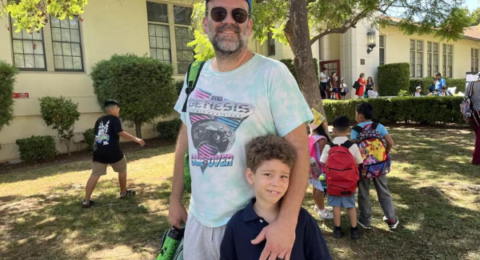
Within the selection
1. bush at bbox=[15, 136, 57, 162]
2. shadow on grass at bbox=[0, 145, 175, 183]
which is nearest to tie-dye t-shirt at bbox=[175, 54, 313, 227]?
shadow on grass at bbox=[0, 145, 175, 183]

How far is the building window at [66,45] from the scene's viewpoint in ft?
34.3

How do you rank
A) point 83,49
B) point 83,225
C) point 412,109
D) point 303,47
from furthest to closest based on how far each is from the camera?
point 412,109 → point 83,49 → point 303,47 → point 83,225

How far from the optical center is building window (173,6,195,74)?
1321 cm

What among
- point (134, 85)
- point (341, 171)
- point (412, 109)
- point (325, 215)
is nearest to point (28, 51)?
point (134, 85)

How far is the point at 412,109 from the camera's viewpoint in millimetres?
12352

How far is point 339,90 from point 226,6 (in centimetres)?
1702

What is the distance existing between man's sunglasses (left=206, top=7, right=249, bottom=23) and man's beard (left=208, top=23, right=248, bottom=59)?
0.14 feet

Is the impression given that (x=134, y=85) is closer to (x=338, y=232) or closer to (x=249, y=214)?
(x=338, y=232)

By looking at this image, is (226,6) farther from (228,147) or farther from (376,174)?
(376,174)

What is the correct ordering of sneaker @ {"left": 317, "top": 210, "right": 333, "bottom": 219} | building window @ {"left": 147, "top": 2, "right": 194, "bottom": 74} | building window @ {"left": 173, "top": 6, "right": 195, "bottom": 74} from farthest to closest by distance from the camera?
building window @ {"left": 173, "top": 6, "right": 195, "bottom": 74}, building window @ {"left": 147, "top": 2, "right": 194, "bottom": 74}, sneaker @ {"left": 317, "top": 210, "right": 333, "bottom": 219}

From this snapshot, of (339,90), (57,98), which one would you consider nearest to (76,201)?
(57,98)

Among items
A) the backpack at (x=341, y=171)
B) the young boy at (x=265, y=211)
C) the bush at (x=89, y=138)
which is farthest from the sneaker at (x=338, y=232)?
the bush at (x=89, y=138)

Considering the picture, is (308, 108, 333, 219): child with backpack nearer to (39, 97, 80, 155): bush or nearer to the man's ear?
the man's ear

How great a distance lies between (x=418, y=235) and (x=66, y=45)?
427 inches
